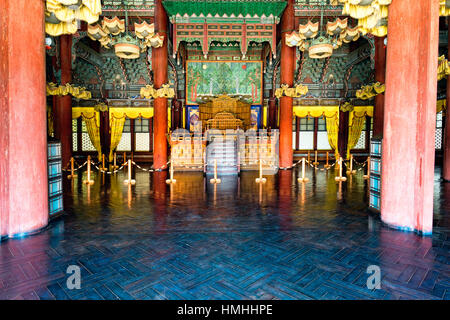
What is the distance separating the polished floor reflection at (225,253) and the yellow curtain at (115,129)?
8.94 meters

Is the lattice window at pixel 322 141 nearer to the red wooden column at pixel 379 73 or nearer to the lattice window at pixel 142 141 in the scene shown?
the red wooden column at pixel 379 73

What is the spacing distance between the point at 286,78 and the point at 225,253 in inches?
369

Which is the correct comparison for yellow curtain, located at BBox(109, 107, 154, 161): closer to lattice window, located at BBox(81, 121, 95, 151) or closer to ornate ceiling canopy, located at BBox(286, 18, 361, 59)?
lattice window, located at BBox(81, 121, 95, 151)

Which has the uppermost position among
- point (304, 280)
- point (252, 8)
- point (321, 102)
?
point (252, 8)

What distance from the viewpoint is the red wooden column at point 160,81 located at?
35.3ft

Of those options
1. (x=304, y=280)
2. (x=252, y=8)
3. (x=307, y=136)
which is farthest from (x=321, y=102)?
(x=304, y=280)

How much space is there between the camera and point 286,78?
11383mm

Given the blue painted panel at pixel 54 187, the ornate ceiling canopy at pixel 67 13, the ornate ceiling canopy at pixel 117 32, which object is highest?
the ornate ceiling canopy at pixel 117 32

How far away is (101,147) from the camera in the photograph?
47.9 ft

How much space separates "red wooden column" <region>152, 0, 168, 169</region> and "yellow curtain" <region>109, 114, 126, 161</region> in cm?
445

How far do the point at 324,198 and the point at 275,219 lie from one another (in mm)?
2070

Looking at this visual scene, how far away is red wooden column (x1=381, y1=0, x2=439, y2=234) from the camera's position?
12.7ft

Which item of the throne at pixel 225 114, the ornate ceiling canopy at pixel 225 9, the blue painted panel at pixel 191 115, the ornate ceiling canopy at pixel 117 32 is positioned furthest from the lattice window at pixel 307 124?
the ornate ceiling canopy at pixel 117 32

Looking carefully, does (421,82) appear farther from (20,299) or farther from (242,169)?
(242,169)
